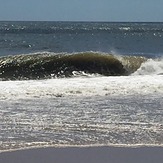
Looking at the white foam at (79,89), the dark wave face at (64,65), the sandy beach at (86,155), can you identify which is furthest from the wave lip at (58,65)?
the sandy beach at (86,155)

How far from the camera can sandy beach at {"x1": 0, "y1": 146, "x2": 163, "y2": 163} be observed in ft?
18.9

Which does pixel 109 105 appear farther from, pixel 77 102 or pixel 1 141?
pixel 1 141

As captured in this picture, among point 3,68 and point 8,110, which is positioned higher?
point 3,68

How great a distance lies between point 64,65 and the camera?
21.5m

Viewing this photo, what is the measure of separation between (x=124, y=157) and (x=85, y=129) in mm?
1489

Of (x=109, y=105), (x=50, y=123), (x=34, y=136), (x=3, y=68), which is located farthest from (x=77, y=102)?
(x=3, y=68)

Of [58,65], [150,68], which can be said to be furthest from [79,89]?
[150,68]

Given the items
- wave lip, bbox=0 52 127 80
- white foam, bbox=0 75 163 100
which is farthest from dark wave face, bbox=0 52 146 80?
white foam, bbox=0 75 163 100

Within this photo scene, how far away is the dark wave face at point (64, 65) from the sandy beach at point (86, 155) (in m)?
12.5

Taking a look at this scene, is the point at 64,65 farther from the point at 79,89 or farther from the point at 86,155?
the point at 86,155

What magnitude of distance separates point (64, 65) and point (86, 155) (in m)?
15.6

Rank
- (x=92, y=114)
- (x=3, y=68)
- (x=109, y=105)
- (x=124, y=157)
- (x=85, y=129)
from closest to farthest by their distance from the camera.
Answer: (x=124, y=157)
(x=85, y=129)
(x=92, y=114)
(x=109, y=105)
(x=3, y=68)

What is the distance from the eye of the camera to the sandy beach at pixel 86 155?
5.75m

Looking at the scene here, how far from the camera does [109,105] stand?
9539 mm
